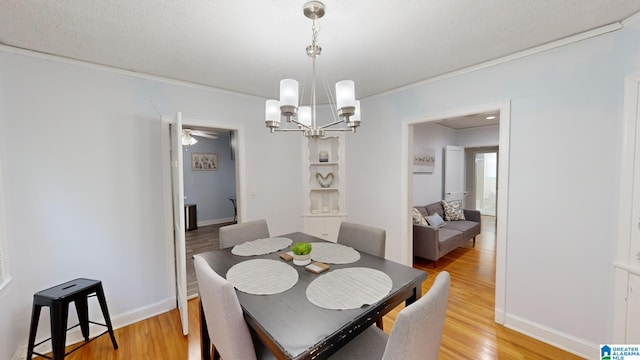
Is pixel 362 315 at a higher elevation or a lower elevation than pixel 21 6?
lower

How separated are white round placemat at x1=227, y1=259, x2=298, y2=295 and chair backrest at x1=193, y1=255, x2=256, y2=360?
0.57 ft

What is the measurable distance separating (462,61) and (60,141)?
3.43 metres

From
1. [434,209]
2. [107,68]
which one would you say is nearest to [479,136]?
[434,209]

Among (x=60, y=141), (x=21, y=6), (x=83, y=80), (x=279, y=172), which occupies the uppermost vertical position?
(x=21, y=6)

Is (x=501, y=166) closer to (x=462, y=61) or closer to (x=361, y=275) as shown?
(x=462, y=61)

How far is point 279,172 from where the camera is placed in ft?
10.9

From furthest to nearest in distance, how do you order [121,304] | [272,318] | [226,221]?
[226,221]
[121,304]
[272,318]

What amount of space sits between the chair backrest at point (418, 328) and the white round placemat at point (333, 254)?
2.45 feet

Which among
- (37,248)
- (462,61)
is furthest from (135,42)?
(462,61)

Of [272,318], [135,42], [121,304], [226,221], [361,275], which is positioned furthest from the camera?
[226,221]

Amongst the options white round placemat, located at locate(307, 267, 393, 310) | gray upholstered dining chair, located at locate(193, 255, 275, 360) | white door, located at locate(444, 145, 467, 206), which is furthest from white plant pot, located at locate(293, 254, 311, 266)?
white door, located at locate(444, 145, 467, 206)

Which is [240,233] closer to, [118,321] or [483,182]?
[118,321]

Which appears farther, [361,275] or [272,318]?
[361,275]

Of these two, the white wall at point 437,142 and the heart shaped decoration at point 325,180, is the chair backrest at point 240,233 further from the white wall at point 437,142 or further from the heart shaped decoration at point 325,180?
the white wall at point 437,142
